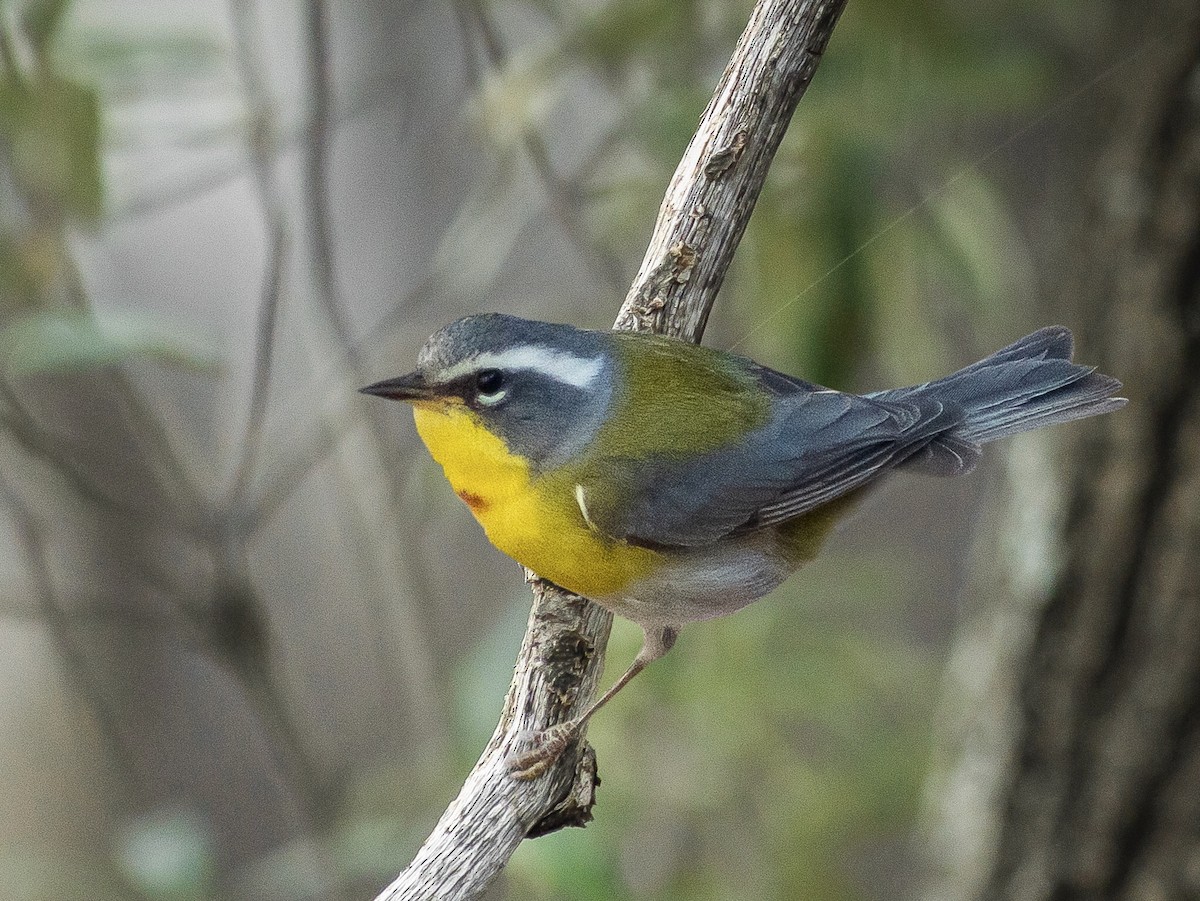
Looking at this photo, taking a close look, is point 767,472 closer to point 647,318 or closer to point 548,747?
point 647,318

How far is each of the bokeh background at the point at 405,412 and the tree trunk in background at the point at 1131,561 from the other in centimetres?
9

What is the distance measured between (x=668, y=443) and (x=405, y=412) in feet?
5.05

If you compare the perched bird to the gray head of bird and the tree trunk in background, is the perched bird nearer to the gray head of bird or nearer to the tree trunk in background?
the gray head of bird

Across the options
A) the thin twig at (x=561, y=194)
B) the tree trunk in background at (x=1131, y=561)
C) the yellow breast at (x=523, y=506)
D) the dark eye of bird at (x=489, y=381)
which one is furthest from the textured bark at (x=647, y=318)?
the tree trunk in background at (x=1131, y=561)

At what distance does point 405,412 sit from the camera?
285 cm

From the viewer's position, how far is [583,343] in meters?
1.37

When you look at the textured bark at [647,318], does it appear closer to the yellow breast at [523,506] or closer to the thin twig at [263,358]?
the yellow breast at [523,506]

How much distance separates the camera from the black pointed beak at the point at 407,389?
123cm

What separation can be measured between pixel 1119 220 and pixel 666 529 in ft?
4.01

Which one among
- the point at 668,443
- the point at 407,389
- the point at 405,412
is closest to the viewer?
the point at 407,389

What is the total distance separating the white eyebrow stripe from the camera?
1256mm

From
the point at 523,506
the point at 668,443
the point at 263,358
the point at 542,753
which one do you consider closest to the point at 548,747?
the point at 542,753

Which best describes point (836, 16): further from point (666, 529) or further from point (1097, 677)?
point (1097, 677)

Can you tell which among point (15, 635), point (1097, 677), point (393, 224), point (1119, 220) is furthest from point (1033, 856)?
point (15, 635)
